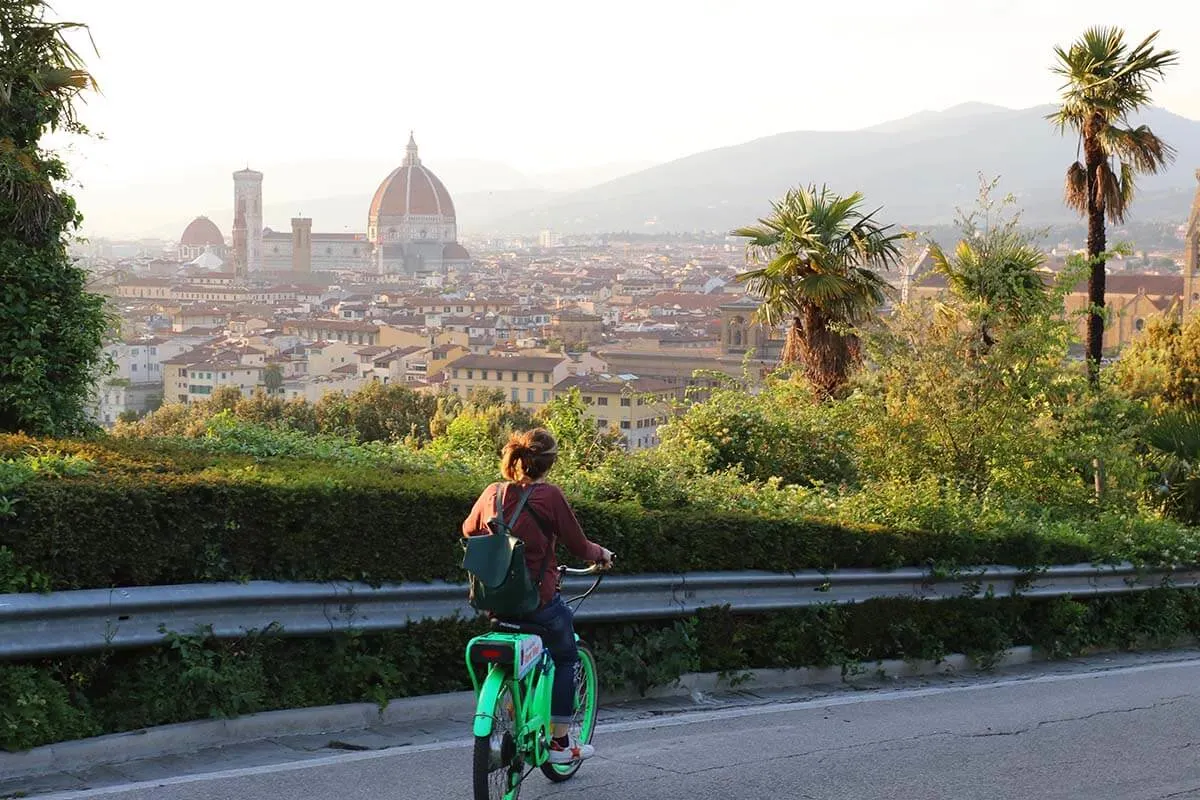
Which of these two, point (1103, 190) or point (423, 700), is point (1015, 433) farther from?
point (1103, 190)

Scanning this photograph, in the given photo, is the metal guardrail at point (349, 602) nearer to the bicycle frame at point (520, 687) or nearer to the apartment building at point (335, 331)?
the bicycle frame at point (520, 687)

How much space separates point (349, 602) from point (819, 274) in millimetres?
14149

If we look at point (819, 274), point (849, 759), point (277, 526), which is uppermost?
point (819, 274)

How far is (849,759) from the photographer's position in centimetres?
651

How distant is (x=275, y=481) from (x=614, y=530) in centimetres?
179

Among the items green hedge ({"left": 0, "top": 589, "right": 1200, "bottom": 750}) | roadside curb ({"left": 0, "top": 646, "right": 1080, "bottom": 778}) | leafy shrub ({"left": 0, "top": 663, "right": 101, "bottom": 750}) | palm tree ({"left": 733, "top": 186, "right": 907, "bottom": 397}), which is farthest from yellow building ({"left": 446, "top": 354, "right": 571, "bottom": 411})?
leafy shrub ({"left": 0, "top": 663, "right": 101, "bottom": 750})

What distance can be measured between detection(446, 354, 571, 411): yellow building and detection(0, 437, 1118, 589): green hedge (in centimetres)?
11557

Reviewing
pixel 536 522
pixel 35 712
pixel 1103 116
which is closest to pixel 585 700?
pixel 536 522

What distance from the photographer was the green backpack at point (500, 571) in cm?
534

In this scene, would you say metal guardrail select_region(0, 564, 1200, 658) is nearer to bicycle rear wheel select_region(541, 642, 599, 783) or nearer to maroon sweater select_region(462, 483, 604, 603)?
bicycle rear wheel select_region(541, 642, 599, 783)

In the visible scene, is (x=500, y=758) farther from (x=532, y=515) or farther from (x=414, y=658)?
(x=414, y=658)

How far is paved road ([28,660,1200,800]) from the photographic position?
223 inches

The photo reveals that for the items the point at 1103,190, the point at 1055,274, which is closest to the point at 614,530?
the point at 1055,274

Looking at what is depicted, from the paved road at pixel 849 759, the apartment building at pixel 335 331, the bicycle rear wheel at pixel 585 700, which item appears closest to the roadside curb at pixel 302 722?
the paved road at pixel 849 759
